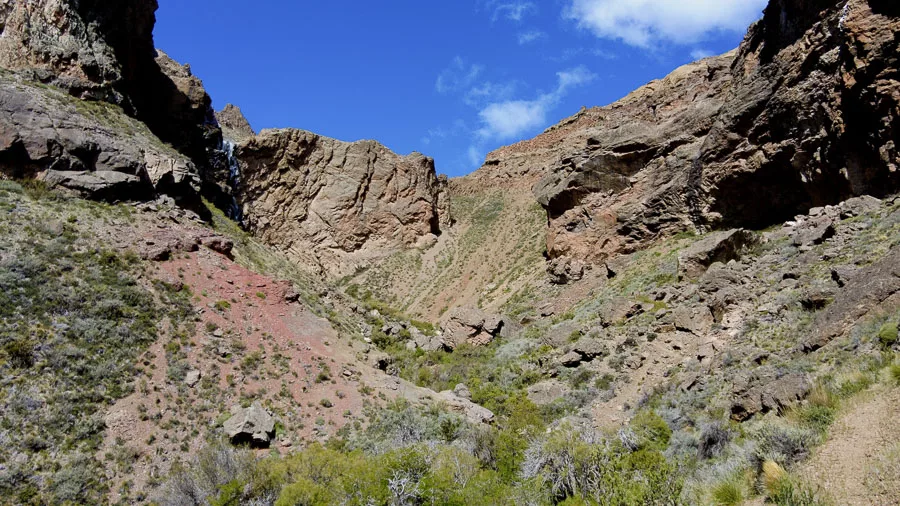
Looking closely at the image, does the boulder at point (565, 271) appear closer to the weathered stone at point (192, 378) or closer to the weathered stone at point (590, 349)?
the weathered stone at point (590, 349)

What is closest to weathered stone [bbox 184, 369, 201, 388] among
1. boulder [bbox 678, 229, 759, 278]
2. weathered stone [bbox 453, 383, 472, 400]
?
weathered stone [bbox 453, 383, 472, 400]

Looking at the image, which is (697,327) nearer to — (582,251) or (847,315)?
(847,315)

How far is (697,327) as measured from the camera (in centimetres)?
1797

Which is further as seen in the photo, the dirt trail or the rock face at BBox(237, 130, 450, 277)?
the rock face at BBox(237, 130, 450, 277)

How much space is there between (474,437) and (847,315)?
881 centimetres

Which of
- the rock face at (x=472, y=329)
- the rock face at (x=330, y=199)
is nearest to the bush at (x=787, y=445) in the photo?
the rock face at (x=472, y=329)

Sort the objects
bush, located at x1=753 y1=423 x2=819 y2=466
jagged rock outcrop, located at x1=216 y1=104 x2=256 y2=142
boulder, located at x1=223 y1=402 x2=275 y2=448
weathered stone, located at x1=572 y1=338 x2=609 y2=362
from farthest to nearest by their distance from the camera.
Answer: jagged rock outcrop, located at x1=216 y1=104 x2=256 y2=142 → weathered stone, located at x1=572 y1=338 x2=609 y2=362 → boulder, located at x1=223 y1=402 x2=275 y2=448 → bush, located at x1=753 y1=423 x2=819 y2=466

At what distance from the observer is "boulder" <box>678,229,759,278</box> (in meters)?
22.1

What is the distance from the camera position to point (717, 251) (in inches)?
871

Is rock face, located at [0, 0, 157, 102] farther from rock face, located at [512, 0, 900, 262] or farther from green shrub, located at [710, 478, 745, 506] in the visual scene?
green shrub, located at [710, 478, 745, 506]

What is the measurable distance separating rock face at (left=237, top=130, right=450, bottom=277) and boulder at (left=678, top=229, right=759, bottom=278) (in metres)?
28.6

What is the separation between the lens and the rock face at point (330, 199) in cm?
4578

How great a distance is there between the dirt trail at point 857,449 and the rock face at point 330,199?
40.5 m

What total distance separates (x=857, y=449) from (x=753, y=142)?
21.8 metres
